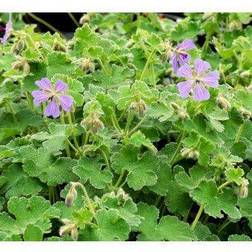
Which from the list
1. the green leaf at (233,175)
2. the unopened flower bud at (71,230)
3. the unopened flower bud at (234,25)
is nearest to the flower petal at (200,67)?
the green leaf at (233,175)

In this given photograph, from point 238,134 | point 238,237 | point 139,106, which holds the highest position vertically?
point 139,106

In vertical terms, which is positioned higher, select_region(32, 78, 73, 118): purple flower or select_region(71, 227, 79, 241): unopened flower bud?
select_region(32, 78, 73, 118): purple flower

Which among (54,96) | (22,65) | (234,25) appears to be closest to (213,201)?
(54,96)

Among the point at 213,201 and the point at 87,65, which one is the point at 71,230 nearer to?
the point at 213,201

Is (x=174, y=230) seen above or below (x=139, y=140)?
below

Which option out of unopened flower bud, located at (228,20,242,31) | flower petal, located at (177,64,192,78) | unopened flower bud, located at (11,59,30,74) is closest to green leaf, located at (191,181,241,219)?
flower petal, located at (177,64,192,78)

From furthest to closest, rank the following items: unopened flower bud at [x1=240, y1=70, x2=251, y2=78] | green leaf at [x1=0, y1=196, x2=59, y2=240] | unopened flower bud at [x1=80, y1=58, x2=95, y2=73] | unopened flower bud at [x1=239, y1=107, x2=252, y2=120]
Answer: unopened flower bud at [x1=240, y1=70, x2=251, y2=78], unopened flower bud at [x1=80, y1=58, x2=95, y2=73], unopened flower bud at [x1=239, y1=107, x2=252, y2=120], green leaf at [x1=0, y1=196, x2=59, y2=240]

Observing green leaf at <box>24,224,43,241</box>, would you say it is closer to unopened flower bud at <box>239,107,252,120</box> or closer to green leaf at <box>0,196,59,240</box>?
green leaf at <box>0,196,59,240</box>
